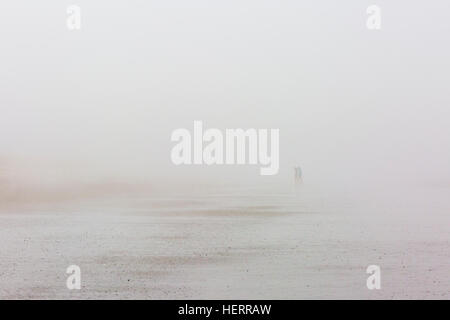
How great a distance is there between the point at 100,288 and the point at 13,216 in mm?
1822

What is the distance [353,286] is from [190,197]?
2.42 m

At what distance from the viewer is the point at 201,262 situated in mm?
9500

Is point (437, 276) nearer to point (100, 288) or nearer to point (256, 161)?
point (256, 161)

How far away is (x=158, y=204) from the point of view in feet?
34.0

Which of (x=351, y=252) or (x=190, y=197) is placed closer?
(x=351, y=252)

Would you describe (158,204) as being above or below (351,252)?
above

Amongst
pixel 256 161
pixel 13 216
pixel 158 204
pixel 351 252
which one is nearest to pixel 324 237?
pixel 351 252
